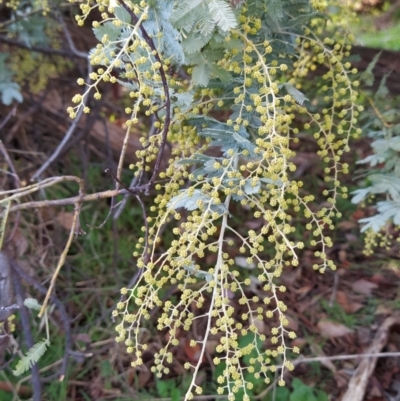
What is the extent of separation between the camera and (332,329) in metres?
1.64

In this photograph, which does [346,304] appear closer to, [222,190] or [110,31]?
[222,190]

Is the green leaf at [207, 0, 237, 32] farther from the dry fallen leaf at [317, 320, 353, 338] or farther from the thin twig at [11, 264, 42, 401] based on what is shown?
the dry fallen leaf at [317, 320, 353, 338]

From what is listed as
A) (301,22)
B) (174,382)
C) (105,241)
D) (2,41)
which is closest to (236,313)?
(174,382)

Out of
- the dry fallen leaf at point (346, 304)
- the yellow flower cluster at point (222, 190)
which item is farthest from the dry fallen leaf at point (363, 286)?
the yellow flower cluster at point (222, 190)

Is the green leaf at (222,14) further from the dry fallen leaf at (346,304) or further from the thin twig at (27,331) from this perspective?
the dry fallen leaf at (346,304)

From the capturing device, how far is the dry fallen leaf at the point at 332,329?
1.62 m

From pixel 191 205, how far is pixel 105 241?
117 cm

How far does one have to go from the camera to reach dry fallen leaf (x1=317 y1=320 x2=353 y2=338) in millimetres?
1623

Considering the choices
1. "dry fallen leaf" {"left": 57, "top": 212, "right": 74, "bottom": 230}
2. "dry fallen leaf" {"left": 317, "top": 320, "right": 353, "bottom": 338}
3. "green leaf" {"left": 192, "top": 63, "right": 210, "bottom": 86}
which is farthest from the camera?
"dry fallen leaf" {"left": 57, "top": 212, "right": 74, "bottom": 230}

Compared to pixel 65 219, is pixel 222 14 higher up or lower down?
higher up

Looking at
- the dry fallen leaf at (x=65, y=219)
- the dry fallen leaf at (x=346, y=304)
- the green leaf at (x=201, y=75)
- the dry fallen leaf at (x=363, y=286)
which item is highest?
the green leaf at (x=201, y=75)

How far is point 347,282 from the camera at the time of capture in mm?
1797

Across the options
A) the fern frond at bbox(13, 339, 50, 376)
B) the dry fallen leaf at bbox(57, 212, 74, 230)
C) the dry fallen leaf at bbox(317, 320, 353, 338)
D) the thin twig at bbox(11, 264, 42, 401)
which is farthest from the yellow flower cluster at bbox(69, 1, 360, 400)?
the dry fallen leaf at bbox(57, 212, 74, 230)

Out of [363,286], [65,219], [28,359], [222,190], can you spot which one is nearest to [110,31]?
[222,190]
